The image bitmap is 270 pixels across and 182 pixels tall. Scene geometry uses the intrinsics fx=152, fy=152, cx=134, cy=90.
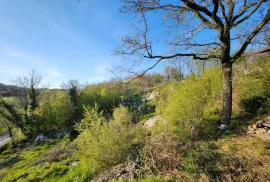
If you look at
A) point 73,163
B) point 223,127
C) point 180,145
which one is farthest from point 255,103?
point 73,163

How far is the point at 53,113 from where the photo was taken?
17.7 m

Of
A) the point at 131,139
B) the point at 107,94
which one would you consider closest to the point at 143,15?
the point at 131,139

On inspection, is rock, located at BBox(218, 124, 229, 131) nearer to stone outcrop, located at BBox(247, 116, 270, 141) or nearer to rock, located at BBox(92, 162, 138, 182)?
stone outcrop, located at BBox(247, 116, 270, 141)

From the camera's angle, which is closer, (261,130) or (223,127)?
(261,130)

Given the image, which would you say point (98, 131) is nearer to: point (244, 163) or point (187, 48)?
point (244, 163)

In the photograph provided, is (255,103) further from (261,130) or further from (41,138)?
(41,138)

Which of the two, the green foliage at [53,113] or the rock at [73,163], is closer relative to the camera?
the rock at [73,163]

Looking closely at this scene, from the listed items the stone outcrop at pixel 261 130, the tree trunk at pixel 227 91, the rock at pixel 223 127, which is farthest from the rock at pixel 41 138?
the stone outcrop at pixel 261 130

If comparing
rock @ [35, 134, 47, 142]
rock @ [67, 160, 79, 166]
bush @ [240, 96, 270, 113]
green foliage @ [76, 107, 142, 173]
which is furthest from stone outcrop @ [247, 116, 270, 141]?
rock @ [35, 134, 47, 142]

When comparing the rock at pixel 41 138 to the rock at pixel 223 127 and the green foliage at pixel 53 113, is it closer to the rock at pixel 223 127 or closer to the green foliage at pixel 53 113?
the green foliage at pixel 53 113

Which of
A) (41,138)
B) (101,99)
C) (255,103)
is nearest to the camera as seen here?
(255,103)

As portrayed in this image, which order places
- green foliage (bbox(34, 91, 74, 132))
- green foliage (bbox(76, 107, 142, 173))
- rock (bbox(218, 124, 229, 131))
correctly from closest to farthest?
green foliage (bbox(76, 107, 142, 173)), rock (bbox(218, 124, 229, 131)), green foliage (bbox(34, 91, 74, 132))

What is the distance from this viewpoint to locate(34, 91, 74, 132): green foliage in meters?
17.5

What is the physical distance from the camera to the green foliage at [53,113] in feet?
57.4
